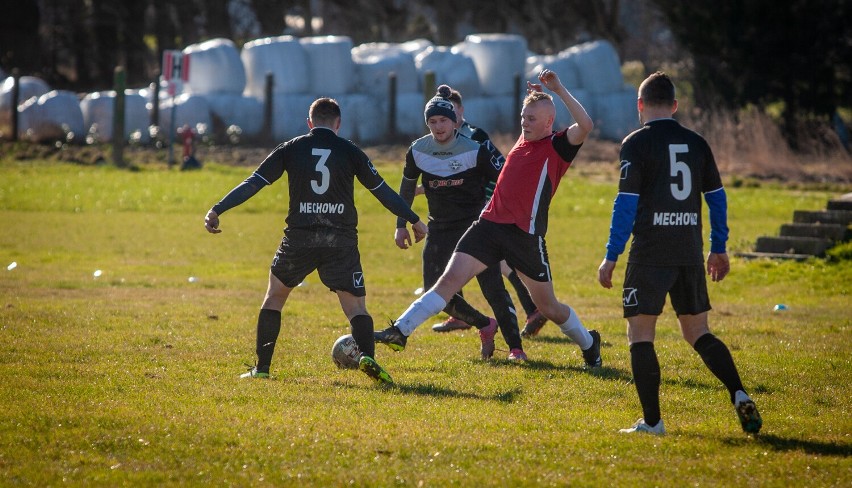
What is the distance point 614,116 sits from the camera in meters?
37.4

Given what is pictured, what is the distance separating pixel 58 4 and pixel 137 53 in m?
4.56

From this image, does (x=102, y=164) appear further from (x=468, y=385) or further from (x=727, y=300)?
(x=468, y=385)

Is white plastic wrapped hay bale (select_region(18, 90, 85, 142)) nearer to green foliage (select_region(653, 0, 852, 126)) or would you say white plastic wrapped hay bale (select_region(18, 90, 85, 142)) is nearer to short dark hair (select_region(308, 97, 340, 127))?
green foliage (select_region(653, 0, 852, 126))

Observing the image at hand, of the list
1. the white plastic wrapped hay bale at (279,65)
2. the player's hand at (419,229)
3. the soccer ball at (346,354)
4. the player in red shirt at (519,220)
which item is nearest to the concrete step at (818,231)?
the player in red shirt at (519,220)

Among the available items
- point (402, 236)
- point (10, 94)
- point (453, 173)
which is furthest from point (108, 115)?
point (402, 236)

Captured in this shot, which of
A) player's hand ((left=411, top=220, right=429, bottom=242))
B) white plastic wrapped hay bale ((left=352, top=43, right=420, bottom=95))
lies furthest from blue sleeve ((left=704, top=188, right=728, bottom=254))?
white plastic wrapped hay bale ((left=352, top=43, right=420, bottom=95))

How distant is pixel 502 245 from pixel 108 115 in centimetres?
2744

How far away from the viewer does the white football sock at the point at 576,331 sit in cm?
892

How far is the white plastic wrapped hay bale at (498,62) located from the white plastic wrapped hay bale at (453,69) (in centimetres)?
49

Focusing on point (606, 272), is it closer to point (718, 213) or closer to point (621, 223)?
point (621, 223)

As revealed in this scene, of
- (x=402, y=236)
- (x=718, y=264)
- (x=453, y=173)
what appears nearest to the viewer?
(x=718, y=264)

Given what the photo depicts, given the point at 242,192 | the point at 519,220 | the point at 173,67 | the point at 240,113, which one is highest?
the point at 173,67

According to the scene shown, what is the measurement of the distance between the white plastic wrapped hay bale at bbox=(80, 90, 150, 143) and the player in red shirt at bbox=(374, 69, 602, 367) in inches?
1018

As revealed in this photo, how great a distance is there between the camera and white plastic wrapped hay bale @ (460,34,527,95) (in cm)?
3688
